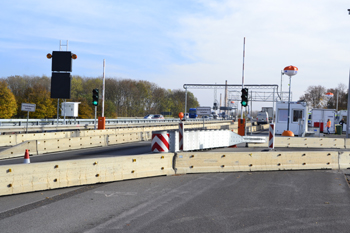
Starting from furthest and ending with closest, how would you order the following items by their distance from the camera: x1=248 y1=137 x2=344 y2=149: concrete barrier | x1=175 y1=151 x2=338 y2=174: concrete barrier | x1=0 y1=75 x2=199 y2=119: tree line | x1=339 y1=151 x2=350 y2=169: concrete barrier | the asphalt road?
x1=0 y1=75 x2=199 y2=119: tree line < x1=248 y1=137 x2=344 y2=149: concrete barrier < x1=339 y1=151 x2=350 y2=169: concrete barrier < x1=175 y1=151 x2=338 y2=174: concrete barrier < the asphalt road

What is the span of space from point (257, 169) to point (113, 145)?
41.3 feet

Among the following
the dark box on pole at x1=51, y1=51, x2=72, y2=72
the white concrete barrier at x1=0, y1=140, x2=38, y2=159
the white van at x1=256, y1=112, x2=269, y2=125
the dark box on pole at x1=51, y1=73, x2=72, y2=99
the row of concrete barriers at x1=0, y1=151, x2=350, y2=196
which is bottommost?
the white concrete barrier at x1=0, y1=140, x2=38, y2=159

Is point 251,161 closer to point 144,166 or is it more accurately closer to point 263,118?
point 144,166

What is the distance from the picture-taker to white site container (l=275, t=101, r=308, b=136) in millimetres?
31561

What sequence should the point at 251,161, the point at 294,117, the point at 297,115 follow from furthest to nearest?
the point at 294,117 → the point at 297,115 → the point at 251,161

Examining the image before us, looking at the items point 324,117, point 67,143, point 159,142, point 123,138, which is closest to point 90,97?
point 324,117

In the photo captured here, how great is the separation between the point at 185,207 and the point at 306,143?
17.7 m

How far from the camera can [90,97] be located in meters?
77.9

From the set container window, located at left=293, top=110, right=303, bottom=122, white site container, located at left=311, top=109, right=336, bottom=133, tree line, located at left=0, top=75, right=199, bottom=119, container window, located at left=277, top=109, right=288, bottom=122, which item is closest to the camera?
container window, located at left=293, top=110, right=303, bottom=122

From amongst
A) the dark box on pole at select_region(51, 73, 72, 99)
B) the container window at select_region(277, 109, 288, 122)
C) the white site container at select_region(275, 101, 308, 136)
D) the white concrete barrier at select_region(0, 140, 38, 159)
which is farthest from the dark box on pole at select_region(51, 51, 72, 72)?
the container window at select_region(277, 109, 288, 122)

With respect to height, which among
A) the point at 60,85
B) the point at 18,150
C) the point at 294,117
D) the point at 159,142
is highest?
the point at 60,85

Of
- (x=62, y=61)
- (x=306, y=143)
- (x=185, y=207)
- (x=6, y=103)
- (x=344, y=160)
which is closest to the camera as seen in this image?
(x=185, y=207)

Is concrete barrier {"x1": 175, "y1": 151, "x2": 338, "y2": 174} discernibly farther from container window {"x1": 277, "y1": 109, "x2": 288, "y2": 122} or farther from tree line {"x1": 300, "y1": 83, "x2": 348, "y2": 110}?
tree line {"x1": 300, "y1": 83, "x2": 348, "y2": 110}

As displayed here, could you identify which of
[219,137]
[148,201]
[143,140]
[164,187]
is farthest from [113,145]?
[148,201]
